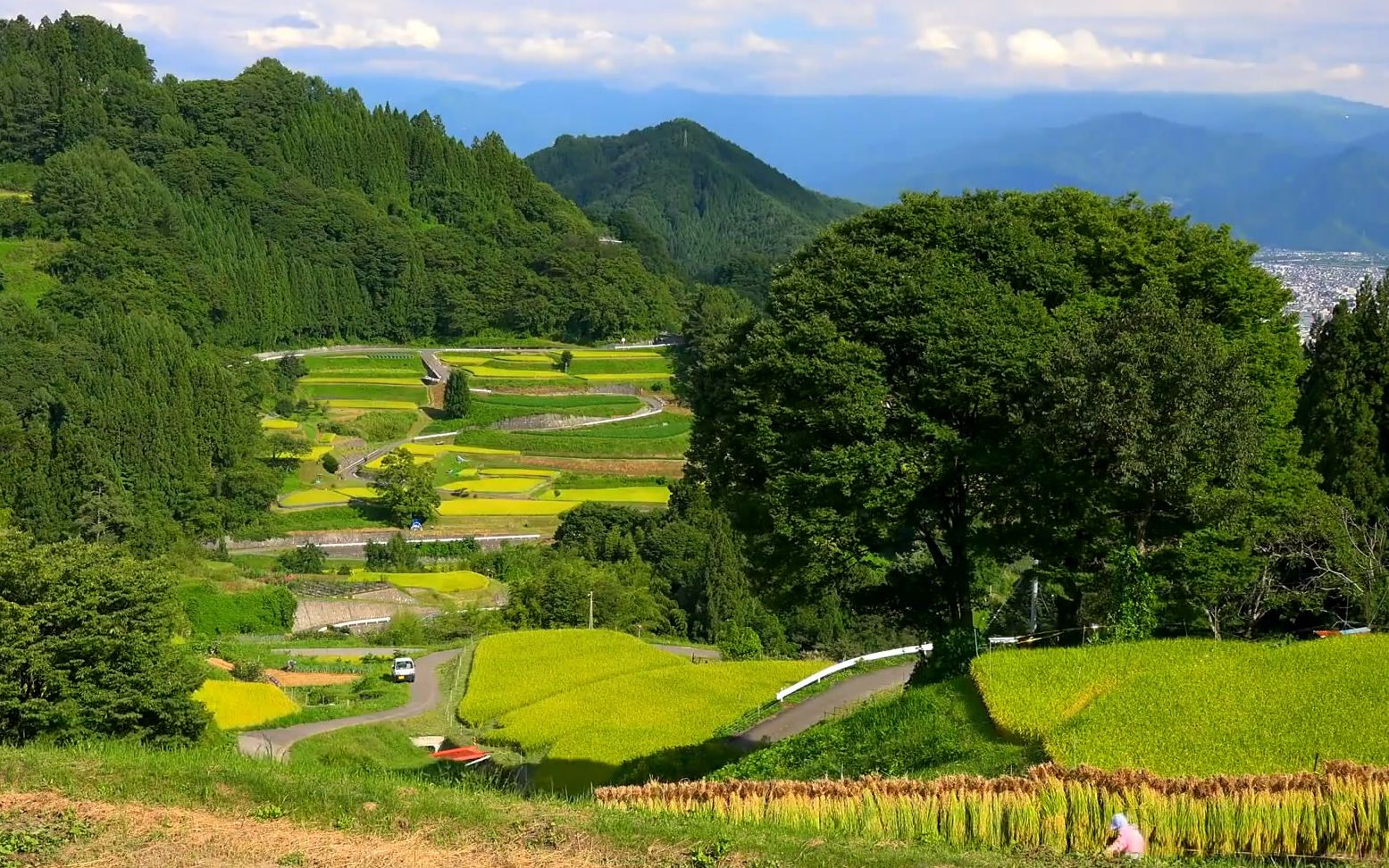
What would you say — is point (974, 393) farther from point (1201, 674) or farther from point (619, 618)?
point (619, 618)

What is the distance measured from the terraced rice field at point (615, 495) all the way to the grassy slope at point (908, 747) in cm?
4258

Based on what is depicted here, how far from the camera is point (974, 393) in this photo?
1488cm

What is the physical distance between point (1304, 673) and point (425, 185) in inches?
3916

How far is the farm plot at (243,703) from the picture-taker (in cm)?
2327

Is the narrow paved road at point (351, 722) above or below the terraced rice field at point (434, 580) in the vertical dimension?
above

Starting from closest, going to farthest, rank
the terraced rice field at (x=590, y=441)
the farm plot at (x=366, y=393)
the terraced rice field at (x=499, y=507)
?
the terraced rice field at (x=499, y=507), the terraced rice field at (x=590, y=441), the farm plot at (x=366, y=393)

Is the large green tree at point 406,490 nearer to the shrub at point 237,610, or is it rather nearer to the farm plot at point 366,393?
the shrub at point 237,610

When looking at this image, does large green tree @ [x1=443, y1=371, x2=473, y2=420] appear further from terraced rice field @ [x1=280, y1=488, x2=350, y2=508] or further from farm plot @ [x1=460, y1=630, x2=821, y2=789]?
farm plot @ [x1=460, y1=630, x2=821, y2=789]


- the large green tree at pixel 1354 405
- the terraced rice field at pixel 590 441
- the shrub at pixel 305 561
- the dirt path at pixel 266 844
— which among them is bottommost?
the shrub at pixel 305 561

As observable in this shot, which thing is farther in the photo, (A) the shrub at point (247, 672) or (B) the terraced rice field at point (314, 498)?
(B) the terraced rice field at point (314, 498)

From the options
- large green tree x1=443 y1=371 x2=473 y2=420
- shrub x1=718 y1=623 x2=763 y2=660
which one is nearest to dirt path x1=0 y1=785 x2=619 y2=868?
shrub x1=718 y1=623 x2=763 y2=660

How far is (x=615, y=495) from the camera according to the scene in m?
57.5

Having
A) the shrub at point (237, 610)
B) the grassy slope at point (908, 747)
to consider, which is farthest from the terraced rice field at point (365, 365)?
the grassy slope at point (908, 747)

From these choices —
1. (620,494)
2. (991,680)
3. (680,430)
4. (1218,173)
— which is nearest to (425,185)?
(680,430)
